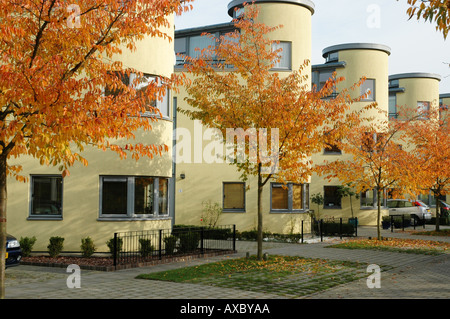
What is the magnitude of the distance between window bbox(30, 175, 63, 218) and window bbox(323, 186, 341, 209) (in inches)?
795

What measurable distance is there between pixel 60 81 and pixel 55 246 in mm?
8285

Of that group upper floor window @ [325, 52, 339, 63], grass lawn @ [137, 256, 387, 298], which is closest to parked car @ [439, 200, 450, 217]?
upper floor window @ [325, 52, 339, 63]

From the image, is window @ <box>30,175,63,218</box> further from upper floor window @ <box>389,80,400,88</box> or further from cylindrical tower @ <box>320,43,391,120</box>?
upper floor window @ <box>389,80,400,88</box>

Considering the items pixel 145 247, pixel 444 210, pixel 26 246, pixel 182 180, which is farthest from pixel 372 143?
pixel 444 210

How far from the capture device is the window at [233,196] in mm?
24609

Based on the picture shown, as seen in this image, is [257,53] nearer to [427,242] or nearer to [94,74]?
[94,74]

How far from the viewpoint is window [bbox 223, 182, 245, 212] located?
24.6 m

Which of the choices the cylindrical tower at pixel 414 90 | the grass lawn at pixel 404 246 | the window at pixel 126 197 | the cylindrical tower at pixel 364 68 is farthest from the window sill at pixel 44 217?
the cylindrical tower at pixel 414 90

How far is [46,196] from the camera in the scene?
1609 cm

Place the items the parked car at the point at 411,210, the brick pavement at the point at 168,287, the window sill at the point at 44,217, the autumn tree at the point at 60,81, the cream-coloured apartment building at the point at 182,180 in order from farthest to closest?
1. the parked car at the point at 411,210
2. the cream-coloured apartment building at the point at 182,180
3. the window sill at the point at 44,217
4. the brick pavement at the point at 168,287
5. the autumn tree at the point at 60,81

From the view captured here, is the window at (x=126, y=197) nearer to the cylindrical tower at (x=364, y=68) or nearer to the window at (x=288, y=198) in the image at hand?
the window at (x=288, y=198)

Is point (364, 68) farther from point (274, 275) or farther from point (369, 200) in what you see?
point (274, 275)

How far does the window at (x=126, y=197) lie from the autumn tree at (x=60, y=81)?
7.16m
